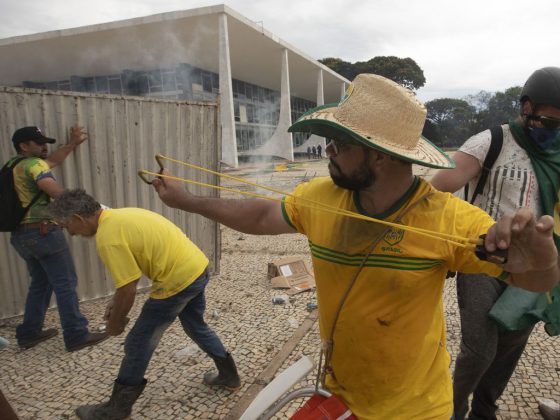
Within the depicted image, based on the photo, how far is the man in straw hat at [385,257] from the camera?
1.35 metres

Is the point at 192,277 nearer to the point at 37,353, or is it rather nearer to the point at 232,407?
the point at 232,407

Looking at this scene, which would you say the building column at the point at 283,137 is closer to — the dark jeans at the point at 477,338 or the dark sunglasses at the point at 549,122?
the dark sunglasses at the point at 549,122

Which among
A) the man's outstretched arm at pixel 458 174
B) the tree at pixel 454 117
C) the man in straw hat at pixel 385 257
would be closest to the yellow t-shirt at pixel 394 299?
the man in straw hat at pixel 385 257

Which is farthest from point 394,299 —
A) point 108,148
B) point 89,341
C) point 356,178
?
point 108,148

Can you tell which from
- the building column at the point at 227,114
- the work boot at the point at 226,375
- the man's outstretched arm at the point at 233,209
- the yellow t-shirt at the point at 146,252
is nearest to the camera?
the man's outstretched arm at the point at 233,209

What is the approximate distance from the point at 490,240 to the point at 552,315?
4.40ft

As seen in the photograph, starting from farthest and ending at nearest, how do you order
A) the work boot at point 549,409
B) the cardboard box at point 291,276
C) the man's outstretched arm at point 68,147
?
the cardboard box at point 291,276
the man's outstretched arm at point 68,147
the work boot at point 549,409

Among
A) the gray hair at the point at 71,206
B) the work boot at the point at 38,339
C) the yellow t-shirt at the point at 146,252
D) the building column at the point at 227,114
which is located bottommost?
the work boot at the point at 38,339

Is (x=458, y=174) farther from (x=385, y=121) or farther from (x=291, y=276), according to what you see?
(x=291, y=276)

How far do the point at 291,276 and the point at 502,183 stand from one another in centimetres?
339

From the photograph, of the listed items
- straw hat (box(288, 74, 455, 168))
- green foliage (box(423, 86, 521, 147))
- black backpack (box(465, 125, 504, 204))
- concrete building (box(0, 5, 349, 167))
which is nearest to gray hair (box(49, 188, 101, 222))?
straw hat (box(288, 74, 455, 168))

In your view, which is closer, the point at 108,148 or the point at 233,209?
the point at 233,209

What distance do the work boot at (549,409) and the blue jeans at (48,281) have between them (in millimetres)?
3851

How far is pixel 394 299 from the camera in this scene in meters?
1.41
